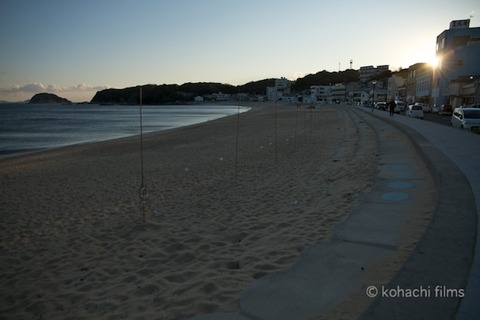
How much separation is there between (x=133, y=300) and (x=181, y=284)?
1.66 feet

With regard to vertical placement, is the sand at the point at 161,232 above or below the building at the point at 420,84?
below

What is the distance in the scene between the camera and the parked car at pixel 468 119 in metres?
16.5

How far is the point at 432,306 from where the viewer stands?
2482 mm

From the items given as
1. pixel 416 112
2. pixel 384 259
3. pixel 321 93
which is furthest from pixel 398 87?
pixel 384 259

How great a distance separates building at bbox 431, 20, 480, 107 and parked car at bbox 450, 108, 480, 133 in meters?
22.2

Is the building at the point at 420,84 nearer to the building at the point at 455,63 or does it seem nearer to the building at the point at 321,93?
the building at the point at 455,63

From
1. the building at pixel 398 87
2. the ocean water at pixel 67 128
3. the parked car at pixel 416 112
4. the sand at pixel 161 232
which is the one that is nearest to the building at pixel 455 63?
the parked car at pixel 416 112

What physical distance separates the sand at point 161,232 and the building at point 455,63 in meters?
38.3

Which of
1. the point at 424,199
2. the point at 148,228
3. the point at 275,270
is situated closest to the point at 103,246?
the point at 148,228

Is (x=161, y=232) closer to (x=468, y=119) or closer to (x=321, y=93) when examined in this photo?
(x=468, y=119)

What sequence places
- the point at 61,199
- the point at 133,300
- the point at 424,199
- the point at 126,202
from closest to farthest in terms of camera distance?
the point at 133,300, the point at 424,199, the point at 126,202, the point at 61,199

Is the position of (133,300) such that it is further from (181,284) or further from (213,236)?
(213,236)

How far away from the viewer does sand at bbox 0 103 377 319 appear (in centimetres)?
341

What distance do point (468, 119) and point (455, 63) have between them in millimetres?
31183
